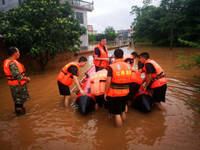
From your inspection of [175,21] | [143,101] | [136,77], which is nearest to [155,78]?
[136,77]

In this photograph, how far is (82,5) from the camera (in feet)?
62.5

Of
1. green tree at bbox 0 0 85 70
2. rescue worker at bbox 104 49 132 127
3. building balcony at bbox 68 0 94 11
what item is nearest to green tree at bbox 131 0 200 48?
building balcony at bbox 68 0 94 11

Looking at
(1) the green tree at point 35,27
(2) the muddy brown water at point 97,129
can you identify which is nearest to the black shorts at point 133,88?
(2) the muddy brown water at point 97,129

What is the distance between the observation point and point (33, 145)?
251cm

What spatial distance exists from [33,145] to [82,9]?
19.4 m

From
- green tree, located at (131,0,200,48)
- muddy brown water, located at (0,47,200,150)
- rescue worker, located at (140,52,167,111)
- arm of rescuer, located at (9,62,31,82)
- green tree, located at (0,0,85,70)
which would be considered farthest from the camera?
green tree, located at (131,0,200,48)

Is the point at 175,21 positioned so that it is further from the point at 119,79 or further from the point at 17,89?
the point at 17,89

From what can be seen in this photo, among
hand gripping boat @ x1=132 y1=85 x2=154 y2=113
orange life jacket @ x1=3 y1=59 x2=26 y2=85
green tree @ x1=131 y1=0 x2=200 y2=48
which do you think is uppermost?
green tree @ x1=131 y1=0 x2=200 y2=48

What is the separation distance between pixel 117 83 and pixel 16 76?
7.03 feet

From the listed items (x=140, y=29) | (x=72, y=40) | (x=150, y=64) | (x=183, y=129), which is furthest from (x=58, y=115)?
(x=140, y=29)

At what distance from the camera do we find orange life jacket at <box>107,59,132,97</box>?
2.48 m

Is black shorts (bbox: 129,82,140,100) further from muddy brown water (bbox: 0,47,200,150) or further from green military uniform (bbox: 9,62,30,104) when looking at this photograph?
green military uniform (bbox: 9,62,30,104)

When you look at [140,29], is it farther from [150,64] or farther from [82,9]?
[150,64]

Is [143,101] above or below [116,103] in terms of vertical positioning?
below
